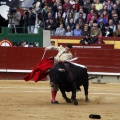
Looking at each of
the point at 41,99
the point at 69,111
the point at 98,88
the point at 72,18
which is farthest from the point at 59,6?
the point at 69,111

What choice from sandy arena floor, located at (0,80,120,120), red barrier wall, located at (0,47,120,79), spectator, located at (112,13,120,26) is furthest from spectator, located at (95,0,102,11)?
sandy arena floor, located at (0,80,120,120)

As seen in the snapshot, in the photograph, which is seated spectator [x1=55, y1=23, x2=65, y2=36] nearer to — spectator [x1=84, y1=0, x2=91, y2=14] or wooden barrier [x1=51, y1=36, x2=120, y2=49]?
wooden barrier [x1=51, y1=36, x2=120, y2=49]

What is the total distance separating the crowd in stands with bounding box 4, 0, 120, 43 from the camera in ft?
69.5

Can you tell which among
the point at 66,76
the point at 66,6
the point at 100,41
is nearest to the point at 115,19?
the point at 100,41

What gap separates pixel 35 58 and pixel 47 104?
293 inches

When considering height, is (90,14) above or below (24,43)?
above

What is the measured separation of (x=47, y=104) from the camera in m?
13.2

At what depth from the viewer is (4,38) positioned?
69.1 feet

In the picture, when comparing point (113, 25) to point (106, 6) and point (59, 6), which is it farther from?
point (59, 6)

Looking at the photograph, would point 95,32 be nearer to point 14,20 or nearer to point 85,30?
point 85,30

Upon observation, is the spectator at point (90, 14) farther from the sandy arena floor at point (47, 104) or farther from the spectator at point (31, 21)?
the sandy arena floor at point (47, 104)

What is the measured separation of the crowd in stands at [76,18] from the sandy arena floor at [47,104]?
3025mm

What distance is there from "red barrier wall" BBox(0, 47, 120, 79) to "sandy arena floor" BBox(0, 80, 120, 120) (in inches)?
69.9

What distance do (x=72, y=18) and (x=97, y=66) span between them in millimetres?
2018
